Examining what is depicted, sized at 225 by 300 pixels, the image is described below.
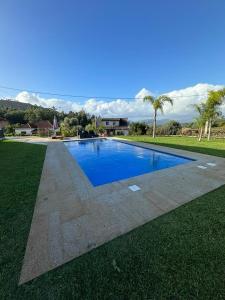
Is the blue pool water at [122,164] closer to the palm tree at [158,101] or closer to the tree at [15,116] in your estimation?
the palm tree at [158,101]

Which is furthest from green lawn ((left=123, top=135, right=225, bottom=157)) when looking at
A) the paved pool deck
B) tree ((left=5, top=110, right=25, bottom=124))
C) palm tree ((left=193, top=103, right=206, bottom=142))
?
tree ((left=5, top=110, right=25, bottom=124))

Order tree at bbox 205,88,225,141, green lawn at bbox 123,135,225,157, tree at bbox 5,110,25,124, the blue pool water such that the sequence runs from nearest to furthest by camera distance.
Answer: the blue pool water → green lawn at bbox 123,135,225,157 → tree at bbox 205,88,225,141 → tree at bbox 5,110,25,124

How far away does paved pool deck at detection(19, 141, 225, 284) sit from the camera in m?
1.97

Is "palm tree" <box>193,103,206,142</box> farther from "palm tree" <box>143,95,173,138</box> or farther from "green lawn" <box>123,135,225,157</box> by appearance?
"palm tree" <box>143,95,173,138</box>

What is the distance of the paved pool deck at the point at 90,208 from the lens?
6.47 ft

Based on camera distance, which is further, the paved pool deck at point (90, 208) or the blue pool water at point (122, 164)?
the blue pool water at point (122, 164)

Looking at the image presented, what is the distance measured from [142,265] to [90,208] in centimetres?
152

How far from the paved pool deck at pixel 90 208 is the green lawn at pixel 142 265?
0.14 metres

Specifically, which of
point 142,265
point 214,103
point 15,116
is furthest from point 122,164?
point 15,116

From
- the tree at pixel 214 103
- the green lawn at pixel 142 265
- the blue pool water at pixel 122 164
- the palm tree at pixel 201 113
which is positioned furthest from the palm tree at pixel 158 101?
the green lawn at pixel 142 265

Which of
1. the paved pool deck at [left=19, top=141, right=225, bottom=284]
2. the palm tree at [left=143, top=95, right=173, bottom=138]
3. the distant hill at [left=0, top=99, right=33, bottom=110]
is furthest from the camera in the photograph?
the distant hill at [left=0, top=99, right=33, bottom=110]

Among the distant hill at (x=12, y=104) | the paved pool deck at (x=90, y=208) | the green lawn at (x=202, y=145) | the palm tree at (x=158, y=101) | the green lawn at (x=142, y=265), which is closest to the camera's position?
the green lawn at (x=142, y=265)

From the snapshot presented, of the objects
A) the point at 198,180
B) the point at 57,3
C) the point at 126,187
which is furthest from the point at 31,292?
the point at 57,3

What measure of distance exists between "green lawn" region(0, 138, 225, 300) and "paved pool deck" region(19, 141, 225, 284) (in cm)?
14
